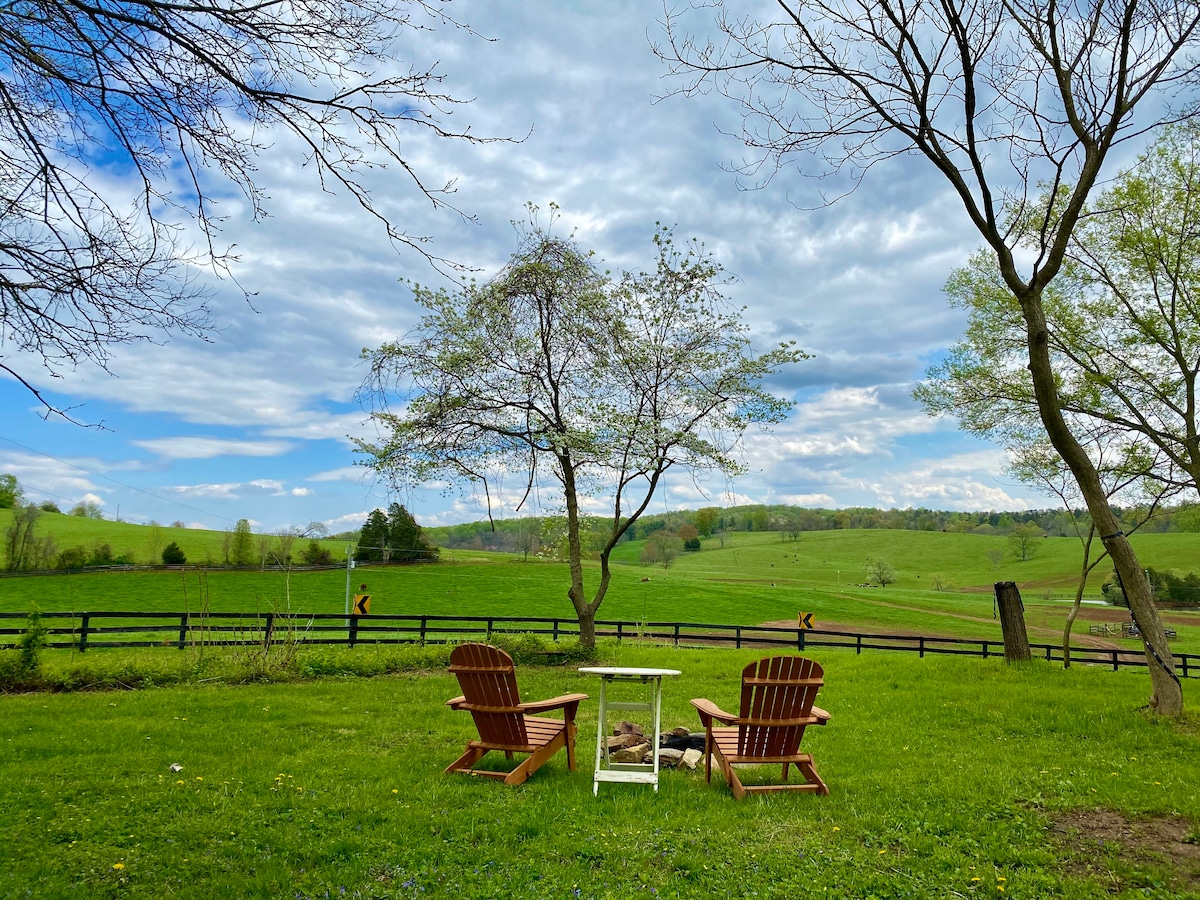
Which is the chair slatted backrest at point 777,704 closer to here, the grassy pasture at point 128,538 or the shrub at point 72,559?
the grassy pasture at point 128,538

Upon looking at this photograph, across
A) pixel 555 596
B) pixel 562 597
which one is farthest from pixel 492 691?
pixel 555 596

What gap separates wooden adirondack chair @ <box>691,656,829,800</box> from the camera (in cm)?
532

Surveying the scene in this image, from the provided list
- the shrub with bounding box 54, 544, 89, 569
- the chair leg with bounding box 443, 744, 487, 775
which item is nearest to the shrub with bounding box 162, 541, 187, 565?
the shrub with bounding box 54, 544, 89, 569

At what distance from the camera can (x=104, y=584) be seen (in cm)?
3956

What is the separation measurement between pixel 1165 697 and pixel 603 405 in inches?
359

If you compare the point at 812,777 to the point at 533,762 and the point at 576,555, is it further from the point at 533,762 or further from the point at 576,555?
the point at 576,555

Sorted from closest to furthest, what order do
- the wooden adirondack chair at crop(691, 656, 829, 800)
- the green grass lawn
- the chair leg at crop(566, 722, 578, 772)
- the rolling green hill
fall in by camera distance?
the green grass lawn, the wooden adirondack chair at crop(691, 656, 829, 800), the chair leg at crop(566, 722, 578, 772), the rolling green hill

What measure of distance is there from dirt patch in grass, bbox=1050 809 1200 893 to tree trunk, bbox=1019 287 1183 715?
3.63m

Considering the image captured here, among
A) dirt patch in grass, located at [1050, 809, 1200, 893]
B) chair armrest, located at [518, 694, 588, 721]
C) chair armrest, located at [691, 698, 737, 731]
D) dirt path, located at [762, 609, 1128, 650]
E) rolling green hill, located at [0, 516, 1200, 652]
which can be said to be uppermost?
chair armrest, located at [518, 694, 588, 721]

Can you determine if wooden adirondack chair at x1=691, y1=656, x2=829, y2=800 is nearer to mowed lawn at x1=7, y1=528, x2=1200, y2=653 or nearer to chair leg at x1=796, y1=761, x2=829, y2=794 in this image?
chair leg at x1=796, y1=761, x2=829, y2=794

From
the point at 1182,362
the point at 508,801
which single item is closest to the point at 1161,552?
the point at 1182,362

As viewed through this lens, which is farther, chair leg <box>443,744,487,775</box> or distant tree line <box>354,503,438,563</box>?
distant tree line <box>354,503,438,563</box>

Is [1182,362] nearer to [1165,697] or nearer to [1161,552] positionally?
[1165,697]

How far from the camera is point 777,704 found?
5.40 metres
